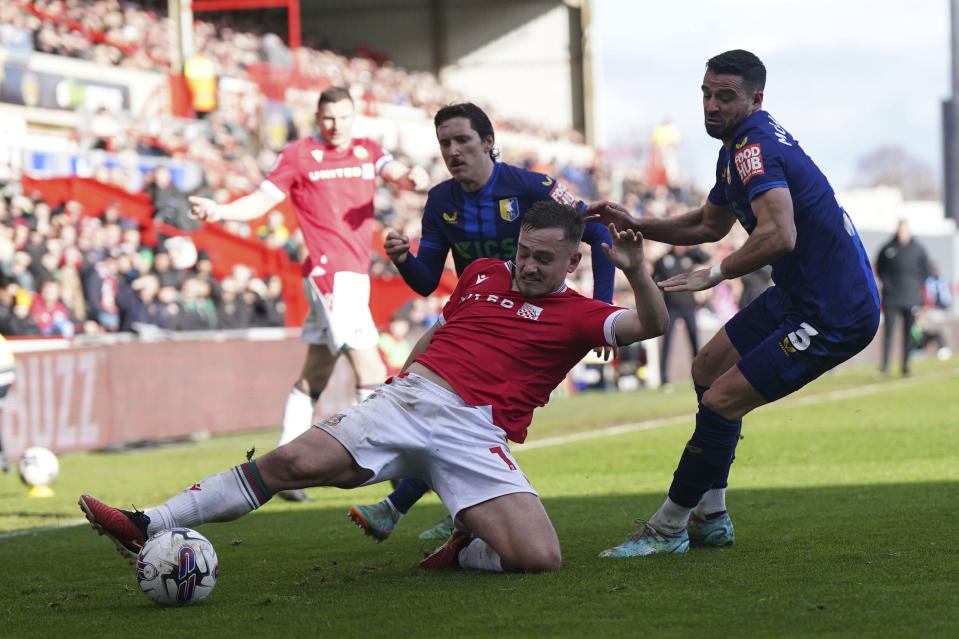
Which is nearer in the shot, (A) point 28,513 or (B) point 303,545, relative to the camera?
(B) point 303,545

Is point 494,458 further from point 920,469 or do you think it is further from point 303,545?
point 920,469

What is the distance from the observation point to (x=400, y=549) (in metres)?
6.70

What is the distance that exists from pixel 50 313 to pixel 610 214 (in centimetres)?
1027

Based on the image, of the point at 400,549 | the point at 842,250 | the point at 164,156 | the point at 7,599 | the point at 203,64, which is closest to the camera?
the point at 7,599

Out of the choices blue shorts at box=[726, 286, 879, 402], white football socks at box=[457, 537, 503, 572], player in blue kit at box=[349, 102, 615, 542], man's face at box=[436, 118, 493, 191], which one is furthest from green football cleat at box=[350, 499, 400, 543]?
blue shorts at box=[726, 286, 879, 402]

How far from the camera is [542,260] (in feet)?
18.7

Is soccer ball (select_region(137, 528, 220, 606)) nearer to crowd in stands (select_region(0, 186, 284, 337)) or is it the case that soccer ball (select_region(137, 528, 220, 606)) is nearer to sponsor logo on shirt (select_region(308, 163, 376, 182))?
sponsor logo on shirt (select_region(308, 163, 376, 182))

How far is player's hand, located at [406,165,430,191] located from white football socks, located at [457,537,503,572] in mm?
2831

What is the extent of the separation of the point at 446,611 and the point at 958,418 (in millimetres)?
9452

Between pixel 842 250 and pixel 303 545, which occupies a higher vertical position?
pixel 842 250

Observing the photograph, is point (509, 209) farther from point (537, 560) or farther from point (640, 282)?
point (537, 560)

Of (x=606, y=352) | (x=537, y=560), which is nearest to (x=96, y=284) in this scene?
(x=606, y=352)

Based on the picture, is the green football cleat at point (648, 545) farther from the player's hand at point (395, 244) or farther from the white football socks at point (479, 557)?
the player's hand at point (395, 244)

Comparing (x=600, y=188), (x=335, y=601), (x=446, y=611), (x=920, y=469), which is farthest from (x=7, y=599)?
(x=600, y=188)
